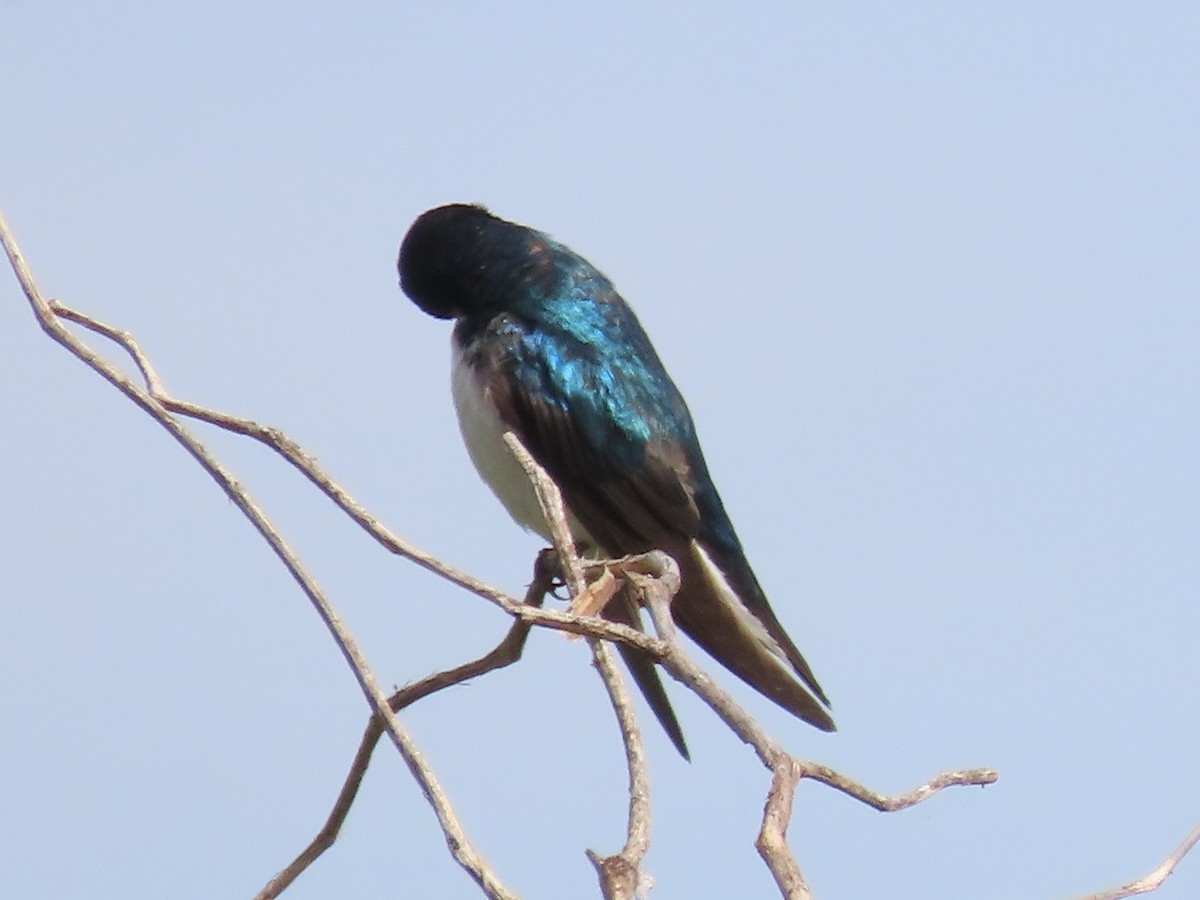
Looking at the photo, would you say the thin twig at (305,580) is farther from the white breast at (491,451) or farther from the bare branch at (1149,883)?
the white breast at (491,451)

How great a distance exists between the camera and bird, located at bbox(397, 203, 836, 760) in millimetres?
5695

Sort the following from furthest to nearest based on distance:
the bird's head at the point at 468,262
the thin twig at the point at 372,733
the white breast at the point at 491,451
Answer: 1. the bird's head at the point at 468,262
2. the white breast at the point at 491,451
3. the thin twig at the point at 372,733

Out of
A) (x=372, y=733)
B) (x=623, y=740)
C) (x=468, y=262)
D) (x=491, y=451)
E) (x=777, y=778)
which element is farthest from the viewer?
(x=468, y=262)

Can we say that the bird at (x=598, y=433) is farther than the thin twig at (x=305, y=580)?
Yes

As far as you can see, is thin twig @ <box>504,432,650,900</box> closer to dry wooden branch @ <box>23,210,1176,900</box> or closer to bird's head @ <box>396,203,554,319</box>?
dry wooden branch @ <box>23,210,1176,900</box>

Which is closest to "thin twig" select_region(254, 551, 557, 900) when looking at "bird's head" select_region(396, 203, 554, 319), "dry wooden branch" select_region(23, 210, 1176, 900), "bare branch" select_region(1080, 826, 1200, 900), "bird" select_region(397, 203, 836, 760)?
"dry wooden branch" select_region(23, 210, 1176, 900)

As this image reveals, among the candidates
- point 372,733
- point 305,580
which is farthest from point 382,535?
point 372,733

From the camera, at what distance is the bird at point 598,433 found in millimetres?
5695

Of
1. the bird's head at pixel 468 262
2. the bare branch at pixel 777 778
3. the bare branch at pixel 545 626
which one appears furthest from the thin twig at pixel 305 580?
the bird's head at pixel 468 262

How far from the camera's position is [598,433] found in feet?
19.2

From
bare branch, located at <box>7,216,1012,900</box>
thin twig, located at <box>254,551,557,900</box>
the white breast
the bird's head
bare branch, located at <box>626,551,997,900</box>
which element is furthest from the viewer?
the bird's head

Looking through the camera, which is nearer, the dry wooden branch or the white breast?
the dry wooden branch

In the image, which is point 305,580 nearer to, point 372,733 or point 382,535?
point 382,535

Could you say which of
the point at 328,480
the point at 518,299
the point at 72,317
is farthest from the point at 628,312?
the point at 328,480
